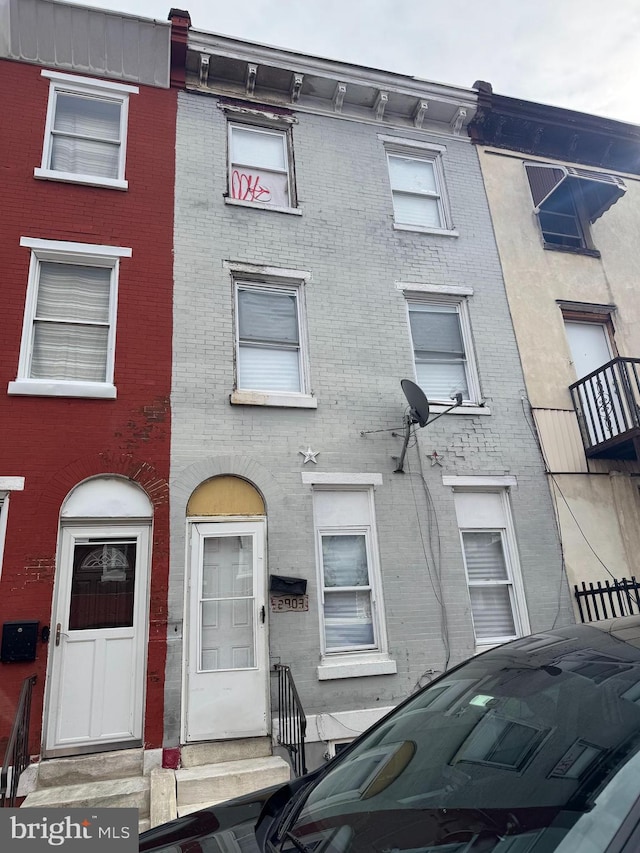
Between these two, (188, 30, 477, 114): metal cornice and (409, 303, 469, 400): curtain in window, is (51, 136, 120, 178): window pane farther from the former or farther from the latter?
(409, 303, 469, 400): curtain in window

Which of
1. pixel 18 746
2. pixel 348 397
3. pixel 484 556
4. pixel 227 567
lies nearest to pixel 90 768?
→ pixel 18 746

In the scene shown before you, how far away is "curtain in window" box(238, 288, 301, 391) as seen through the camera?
7820 mm

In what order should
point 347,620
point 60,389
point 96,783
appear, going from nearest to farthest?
point 96,783 < point 60,389 < point 347,620

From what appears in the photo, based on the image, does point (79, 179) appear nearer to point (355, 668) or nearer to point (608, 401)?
point (355, 668)

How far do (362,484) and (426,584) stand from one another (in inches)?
60.8

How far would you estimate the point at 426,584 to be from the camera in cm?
717

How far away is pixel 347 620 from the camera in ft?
22.7

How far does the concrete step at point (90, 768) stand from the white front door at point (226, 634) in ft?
1.93

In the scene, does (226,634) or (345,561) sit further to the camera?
(345,561)

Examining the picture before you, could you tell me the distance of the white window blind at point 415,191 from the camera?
9.63 m

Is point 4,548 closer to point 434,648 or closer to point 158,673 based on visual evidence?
point 158,673

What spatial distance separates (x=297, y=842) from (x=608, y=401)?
8271 mm

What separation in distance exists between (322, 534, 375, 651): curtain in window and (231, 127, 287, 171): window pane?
20.4 feet

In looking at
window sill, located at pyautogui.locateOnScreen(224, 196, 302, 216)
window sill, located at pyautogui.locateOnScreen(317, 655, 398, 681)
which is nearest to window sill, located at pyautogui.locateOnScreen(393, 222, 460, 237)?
window sill, located at pyautogui.locateOnScreen(224, 196, 302, 216)
